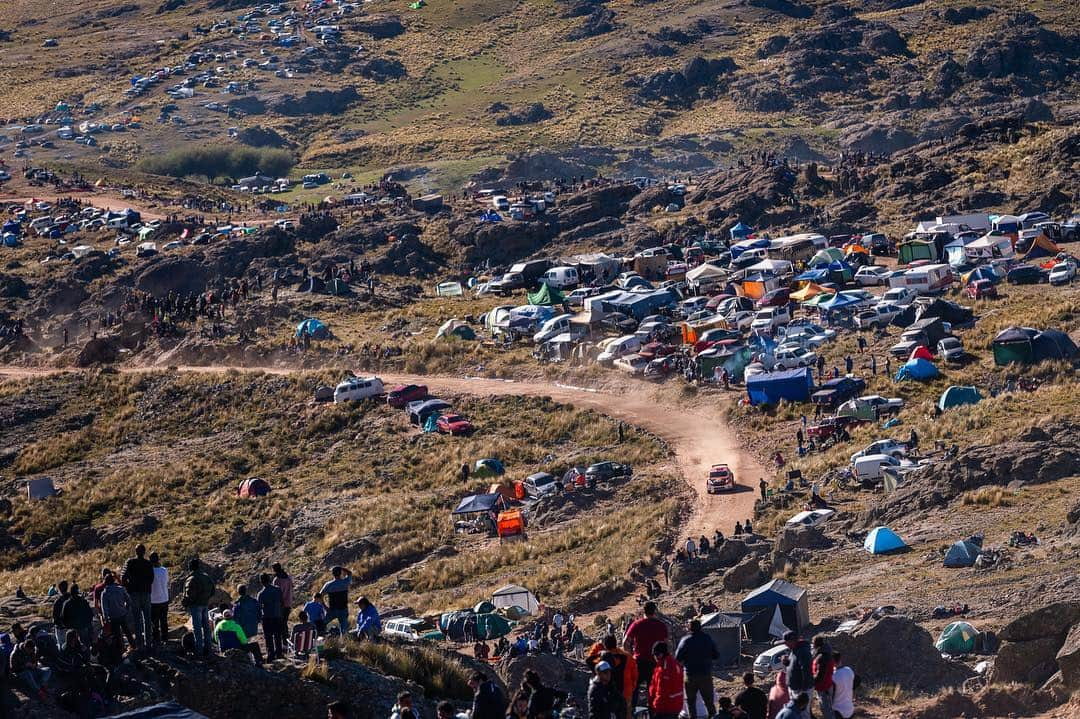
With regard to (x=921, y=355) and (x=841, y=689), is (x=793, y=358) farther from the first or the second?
(x=841, y=689)

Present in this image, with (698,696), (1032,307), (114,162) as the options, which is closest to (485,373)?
(1032,307)

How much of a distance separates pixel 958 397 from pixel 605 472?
1081 centimetres

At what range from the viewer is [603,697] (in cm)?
1481

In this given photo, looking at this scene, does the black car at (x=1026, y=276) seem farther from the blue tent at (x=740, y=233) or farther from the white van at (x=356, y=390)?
the white van at (x=356, y=390)

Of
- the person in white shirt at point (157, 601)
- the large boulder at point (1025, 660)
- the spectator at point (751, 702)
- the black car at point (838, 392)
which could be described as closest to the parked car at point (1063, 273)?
the black car at point (838, 392)

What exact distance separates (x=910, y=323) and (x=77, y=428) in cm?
3239

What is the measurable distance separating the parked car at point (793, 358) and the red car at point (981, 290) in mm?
9928

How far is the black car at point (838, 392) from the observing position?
46.4 meters

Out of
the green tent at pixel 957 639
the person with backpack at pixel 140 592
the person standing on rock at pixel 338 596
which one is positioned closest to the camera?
the person with backpack at pixel 140 592

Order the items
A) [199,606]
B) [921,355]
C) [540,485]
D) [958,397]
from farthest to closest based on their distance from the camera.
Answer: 1. [921,355]
2. [958,397]
3. [540,485]
4. [199,606]

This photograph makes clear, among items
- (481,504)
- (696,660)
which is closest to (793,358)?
(481,504)

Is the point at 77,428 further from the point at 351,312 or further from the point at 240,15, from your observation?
the point at 240,15

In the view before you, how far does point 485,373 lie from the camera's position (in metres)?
57.1

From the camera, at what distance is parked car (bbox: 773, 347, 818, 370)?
1962 inches
